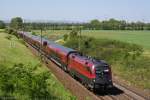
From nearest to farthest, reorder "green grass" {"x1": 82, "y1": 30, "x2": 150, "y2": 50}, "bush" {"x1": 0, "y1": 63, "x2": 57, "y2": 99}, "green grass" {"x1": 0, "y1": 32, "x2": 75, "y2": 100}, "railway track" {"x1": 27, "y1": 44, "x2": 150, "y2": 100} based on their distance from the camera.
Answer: "bush" {"x1": 0, "y1": 63, "x2": 57, "y2": 99}
"green grass" {"x1": 0, "y1": 32, "x2": 75, "y2": 100}
"railway track" {"x1": 27, "y1": 44, "x2": 150, "y2": 100}
"green grass" {"x1": 82, "y1": 30, "x2": 150, "y2": 50}

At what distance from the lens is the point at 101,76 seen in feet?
97.0

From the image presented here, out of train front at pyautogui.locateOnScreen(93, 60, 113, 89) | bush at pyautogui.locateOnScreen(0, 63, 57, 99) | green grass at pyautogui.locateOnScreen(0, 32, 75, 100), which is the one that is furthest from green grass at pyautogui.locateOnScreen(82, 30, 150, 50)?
bush at pyautogui.locateOnScreen(0, 63, 57, 99)

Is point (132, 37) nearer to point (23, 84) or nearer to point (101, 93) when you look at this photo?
point (101, 93)

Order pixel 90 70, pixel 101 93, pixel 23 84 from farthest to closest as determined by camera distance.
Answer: pixel 101 93 < pixel 90 70 < pixel 23 84

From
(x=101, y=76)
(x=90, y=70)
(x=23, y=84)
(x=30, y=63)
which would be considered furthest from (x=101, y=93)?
(x=23, y=84)

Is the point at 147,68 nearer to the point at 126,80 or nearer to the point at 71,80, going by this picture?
the point at 126,80

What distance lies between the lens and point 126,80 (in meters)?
39.2

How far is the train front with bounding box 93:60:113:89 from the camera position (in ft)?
96.7

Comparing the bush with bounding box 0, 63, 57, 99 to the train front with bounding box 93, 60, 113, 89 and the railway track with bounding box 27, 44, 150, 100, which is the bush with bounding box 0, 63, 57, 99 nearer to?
the railway track with bounding box 27, 44, 150, 100

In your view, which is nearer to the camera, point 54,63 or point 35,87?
point 35,87

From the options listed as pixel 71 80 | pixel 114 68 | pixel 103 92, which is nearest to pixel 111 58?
pixel 114 68

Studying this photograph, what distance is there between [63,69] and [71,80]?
675 cm

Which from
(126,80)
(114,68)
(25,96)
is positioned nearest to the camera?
(25,96)

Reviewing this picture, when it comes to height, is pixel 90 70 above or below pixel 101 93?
above
